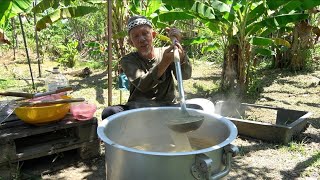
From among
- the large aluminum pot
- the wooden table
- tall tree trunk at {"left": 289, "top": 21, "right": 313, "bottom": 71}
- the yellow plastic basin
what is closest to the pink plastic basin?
the wooden table

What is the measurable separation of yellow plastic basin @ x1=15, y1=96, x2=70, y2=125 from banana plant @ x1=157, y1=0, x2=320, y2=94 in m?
1.63

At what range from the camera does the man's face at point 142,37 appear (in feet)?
8.25

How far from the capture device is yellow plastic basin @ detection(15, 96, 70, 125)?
250 centimetres

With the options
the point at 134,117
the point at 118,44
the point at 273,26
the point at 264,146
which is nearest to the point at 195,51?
the point at 118,44

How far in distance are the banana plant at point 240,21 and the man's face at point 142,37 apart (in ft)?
3.03

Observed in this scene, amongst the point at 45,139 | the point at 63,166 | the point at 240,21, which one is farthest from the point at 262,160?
the point at 240,21

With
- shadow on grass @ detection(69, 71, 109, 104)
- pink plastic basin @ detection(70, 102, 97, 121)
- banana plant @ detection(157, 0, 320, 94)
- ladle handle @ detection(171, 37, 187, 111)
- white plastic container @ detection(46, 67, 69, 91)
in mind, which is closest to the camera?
ladle handle @ detection(171, 37, 187, 111)

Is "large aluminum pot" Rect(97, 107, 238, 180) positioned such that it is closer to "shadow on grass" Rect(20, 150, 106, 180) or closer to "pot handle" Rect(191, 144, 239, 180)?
"pot handle" Rect(191, 144, 239, 180)

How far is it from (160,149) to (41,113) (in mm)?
1166

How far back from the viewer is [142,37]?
2533 mm

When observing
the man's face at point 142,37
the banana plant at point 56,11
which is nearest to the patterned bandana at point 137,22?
the man's face at point 142,37

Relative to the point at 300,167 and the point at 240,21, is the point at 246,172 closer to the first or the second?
the point at 300,167

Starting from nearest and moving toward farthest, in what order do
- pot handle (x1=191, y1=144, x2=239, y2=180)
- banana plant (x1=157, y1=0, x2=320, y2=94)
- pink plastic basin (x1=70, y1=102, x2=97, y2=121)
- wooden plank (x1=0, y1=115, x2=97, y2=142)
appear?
pot handle (x1=191, y1=144, x2=239, y2=180) → wooden plank (x1=0, y1=115, x2=97, y2=142) → pink plastic basin (x1=70, y1=102, x2=97, y2=121) → banana plant (x1=157, y1=0, x2=320, y2=94)

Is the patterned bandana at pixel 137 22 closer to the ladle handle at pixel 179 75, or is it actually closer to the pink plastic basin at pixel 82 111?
the ladle handle at pixel 179 75
